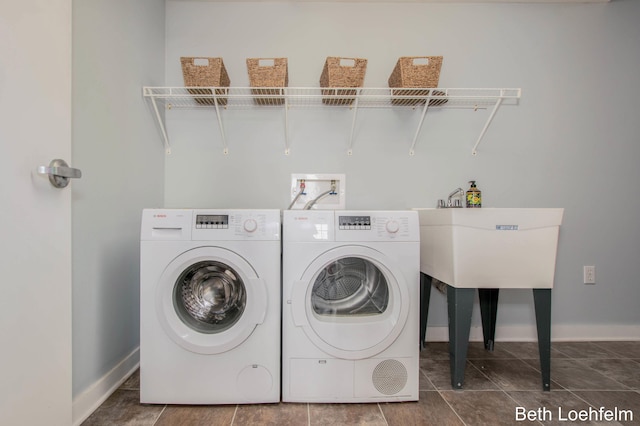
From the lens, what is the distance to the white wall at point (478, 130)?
2.01m

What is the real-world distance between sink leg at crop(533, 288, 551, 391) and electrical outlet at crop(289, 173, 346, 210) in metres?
1.14

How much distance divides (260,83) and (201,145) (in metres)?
0.60

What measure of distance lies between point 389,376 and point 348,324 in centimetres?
29

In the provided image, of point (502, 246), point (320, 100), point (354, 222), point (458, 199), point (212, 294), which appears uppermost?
point (320, 100)

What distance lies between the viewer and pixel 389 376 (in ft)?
4.29

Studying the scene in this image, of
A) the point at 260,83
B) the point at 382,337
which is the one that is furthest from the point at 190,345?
the point at 260,83

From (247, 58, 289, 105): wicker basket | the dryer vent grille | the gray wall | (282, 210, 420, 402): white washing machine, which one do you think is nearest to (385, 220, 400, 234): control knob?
(282, 210, 420, 402): white washing machine

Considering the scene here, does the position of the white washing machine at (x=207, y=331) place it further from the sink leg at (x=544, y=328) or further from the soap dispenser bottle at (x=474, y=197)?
the sink leg at (x=544, y=328)

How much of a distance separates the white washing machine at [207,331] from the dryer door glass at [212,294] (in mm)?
66

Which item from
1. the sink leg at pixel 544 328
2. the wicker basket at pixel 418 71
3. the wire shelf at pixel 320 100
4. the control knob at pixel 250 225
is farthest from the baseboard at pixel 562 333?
the wicker basket at pixel 418 71

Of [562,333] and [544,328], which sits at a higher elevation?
[544,328]

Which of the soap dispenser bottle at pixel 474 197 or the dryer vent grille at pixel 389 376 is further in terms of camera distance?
the soap dispenser bottle at pixel 474 197
